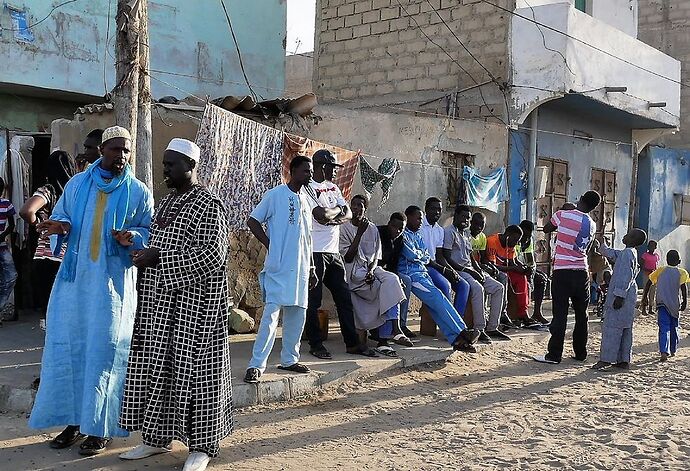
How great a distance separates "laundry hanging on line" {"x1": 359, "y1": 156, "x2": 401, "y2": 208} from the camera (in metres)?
9.45

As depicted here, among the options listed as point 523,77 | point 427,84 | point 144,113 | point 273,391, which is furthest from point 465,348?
point 427,84

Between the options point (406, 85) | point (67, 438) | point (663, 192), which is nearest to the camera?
point (67, 438)

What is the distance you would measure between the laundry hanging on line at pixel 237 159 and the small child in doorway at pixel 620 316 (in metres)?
3.70

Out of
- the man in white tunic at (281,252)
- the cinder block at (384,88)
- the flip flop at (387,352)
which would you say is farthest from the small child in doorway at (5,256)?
the cinder block at (384,88)


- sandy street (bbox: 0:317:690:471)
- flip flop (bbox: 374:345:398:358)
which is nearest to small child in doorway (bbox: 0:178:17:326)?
sandy street (bbox: 0:317:690:471)

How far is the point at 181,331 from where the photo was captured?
12.4 ft

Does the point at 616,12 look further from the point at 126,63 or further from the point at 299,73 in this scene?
the point at 126,63

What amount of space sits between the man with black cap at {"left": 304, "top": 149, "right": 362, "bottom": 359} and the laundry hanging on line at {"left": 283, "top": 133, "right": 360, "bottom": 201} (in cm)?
174

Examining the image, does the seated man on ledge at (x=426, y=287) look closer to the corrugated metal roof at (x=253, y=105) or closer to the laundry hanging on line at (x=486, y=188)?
the corrugated metal roof at (x=253, y=105)

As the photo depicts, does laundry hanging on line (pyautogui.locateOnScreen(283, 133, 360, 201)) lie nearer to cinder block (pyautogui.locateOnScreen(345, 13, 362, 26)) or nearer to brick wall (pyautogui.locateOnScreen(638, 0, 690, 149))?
cinder block (pyautogui.locateOnScreen(345, 13, 362, 26))

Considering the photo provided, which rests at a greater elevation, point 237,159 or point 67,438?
point 237,159

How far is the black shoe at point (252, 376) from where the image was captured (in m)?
5.42

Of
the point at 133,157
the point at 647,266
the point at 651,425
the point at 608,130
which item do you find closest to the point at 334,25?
the point at 608,130

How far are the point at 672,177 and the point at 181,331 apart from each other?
55.2ft
